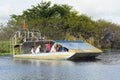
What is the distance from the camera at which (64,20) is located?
111 metres

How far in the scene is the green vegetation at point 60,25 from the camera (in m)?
105

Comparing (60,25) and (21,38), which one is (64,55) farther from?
(60,25)

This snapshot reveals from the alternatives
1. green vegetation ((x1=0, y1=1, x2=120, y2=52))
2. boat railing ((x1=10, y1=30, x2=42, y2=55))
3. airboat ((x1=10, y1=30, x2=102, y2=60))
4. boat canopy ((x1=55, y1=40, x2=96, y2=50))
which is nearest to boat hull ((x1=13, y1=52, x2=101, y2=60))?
airboat ((x1=10, y1=30, x2=102, y2=60))

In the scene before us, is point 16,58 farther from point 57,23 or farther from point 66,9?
point 66,9

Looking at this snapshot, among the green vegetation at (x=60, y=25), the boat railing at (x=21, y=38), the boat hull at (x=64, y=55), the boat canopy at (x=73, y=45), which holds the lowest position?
the boat hull at (x=64, y=55)

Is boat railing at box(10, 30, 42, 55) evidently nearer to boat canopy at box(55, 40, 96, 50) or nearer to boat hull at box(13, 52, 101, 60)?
boat hull at box(13, 52, 101, 60)

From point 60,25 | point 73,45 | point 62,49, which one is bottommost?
point 62,49

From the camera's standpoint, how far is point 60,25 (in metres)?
109

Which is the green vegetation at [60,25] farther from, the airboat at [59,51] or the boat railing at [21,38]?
the airboat at [59,51]

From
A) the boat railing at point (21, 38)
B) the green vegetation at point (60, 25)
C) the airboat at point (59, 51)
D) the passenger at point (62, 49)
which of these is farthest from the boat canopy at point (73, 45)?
the green vegetation at point (60, 25)

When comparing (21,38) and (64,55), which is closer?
(64,55)

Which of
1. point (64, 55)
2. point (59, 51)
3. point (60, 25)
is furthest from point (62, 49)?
point (60, 25)

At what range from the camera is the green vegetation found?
105m

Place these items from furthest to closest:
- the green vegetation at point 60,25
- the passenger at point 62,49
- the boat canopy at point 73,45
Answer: the green vegetation at point 60,25 → the passenger at point 62,49 → the boat canopy at point 73,45
